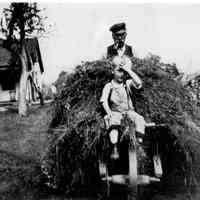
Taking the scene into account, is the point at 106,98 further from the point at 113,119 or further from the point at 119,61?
the point at 119,61

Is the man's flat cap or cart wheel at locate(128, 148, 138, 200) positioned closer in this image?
cart wheel at locate(128, 148, 138, 200)

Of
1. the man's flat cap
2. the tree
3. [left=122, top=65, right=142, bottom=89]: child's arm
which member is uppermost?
the tree

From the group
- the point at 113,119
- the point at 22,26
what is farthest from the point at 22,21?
the point at 113,119

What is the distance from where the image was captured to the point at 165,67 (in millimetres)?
4164

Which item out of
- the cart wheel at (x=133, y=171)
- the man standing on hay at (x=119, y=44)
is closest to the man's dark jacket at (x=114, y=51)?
the man standing on hay at (x=119, y=44)

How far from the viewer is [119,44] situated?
3746 millimetres

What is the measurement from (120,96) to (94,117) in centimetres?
38

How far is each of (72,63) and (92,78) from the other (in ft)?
1.37

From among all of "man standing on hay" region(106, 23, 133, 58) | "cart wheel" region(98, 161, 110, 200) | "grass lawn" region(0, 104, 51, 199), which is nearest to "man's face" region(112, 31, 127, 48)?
"man standing on hay" region(106, 23, 133, 58)

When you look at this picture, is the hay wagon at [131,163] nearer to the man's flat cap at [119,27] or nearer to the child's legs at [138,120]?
the child's legs at [138,120]

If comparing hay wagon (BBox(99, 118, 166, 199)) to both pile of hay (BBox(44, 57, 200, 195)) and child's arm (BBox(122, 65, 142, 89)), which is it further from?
child's arm (BBox(122, 65, 142, 89))

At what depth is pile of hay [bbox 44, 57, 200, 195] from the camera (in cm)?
360

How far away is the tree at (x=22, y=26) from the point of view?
11.1 m

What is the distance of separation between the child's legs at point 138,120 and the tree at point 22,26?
7494mm
